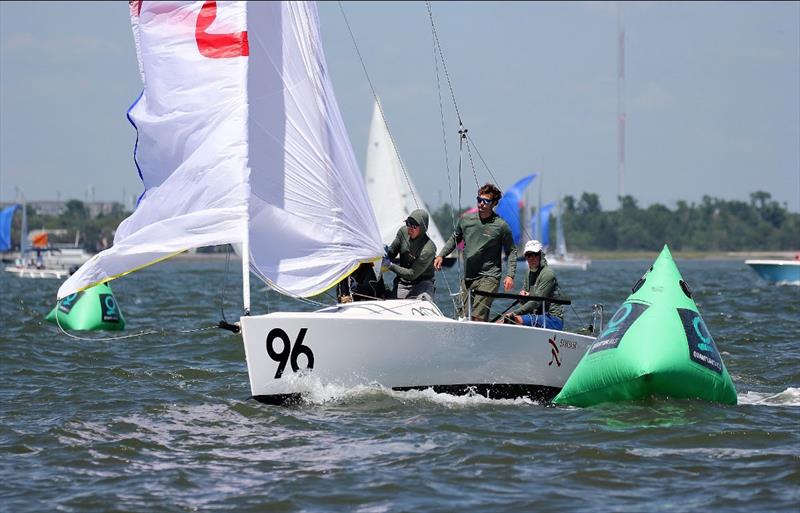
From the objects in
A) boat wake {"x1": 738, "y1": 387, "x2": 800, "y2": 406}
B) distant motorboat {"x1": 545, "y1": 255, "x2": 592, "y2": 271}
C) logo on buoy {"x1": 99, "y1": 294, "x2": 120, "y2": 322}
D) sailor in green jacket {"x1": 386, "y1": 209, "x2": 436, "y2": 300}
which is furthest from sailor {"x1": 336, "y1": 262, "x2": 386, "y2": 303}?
distant motorboat {"x1": 545, "y1": 255, "x2": 592, "y2": 271}

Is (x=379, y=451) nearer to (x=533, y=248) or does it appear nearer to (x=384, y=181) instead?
(x=533, y=248)

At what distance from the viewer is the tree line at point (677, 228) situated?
156125 mm

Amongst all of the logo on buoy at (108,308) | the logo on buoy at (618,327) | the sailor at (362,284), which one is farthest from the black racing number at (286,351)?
the logo on buoy at (108,308)

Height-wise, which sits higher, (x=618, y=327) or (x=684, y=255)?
(x=684, y=255)

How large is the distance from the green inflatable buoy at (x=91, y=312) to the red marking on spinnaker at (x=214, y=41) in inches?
432

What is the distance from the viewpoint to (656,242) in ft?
520

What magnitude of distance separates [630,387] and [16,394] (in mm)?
6351

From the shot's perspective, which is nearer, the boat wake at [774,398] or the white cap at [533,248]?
the boat wake at [774,398]

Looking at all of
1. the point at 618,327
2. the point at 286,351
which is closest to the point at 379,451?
the point at 286,351

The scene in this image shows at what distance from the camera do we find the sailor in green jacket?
1213 cm

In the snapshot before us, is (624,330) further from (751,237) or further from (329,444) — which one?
(751,237)

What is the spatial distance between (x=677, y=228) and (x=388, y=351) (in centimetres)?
15505

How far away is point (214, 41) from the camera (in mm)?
10969

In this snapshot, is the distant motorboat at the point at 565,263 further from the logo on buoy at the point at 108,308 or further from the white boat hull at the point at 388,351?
the white boat hull at the point at 388,351
